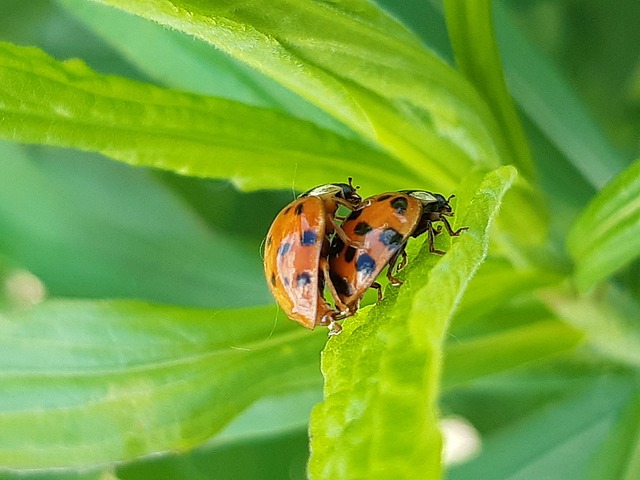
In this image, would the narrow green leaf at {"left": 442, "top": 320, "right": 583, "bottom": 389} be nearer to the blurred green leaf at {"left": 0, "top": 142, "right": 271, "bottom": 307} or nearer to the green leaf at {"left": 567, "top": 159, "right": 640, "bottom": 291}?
the green leaf at {"left": 567, "top": 159, "right": 640, "bottom": 291}

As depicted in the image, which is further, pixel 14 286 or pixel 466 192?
pixel 14 286

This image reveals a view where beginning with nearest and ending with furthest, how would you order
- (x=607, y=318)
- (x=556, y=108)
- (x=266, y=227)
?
(x=607, y=318)
(x=556, y=108)
(x=266, y=227)

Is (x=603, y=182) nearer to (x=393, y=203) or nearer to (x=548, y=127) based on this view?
(x=548, y=127)

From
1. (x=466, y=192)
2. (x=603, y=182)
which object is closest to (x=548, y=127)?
(x=603, y=182)

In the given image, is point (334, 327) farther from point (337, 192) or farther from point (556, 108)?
point (556, 108)

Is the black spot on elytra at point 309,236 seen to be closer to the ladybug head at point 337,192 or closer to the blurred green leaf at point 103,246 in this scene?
the ladybug head at point 337,192

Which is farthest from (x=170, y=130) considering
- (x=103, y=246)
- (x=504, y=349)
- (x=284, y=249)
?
(x=103, y=246)
